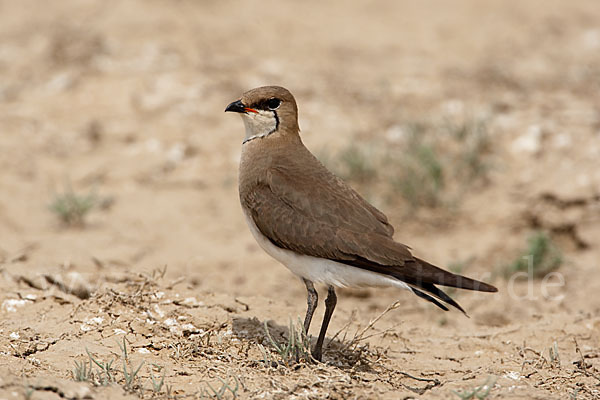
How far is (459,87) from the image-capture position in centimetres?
920

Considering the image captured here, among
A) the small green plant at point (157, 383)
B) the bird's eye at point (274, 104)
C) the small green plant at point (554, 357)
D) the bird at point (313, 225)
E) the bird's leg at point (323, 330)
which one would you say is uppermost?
the bird's eye at point (274, 104)

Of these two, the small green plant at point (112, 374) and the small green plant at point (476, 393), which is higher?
the small green plant at point (476, 393)

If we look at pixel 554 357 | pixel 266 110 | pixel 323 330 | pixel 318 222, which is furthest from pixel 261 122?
pixel 554 357

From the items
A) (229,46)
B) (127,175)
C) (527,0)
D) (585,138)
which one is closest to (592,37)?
(527,0)

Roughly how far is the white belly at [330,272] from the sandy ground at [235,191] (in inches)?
16.0

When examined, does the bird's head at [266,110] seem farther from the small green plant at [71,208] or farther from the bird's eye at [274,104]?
the small green plant at [71,208]

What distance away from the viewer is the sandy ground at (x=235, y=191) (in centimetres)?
393

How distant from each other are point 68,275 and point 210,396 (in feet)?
6.41

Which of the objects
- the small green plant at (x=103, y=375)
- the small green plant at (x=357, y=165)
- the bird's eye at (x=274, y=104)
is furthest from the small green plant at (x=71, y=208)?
the small green plant at (x=103, y=375)

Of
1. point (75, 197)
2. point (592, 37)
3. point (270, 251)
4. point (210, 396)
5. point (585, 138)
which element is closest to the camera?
point (210, 396)

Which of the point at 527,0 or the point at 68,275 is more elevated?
the point at 527,0

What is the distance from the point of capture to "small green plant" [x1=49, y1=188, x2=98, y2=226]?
22.1 feet

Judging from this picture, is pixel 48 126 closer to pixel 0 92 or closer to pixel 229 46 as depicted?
pixel 0 92

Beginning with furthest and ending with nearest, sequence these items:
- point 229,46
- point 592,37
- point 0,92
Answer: point 592,37 < point 229,46 < point 0,92
